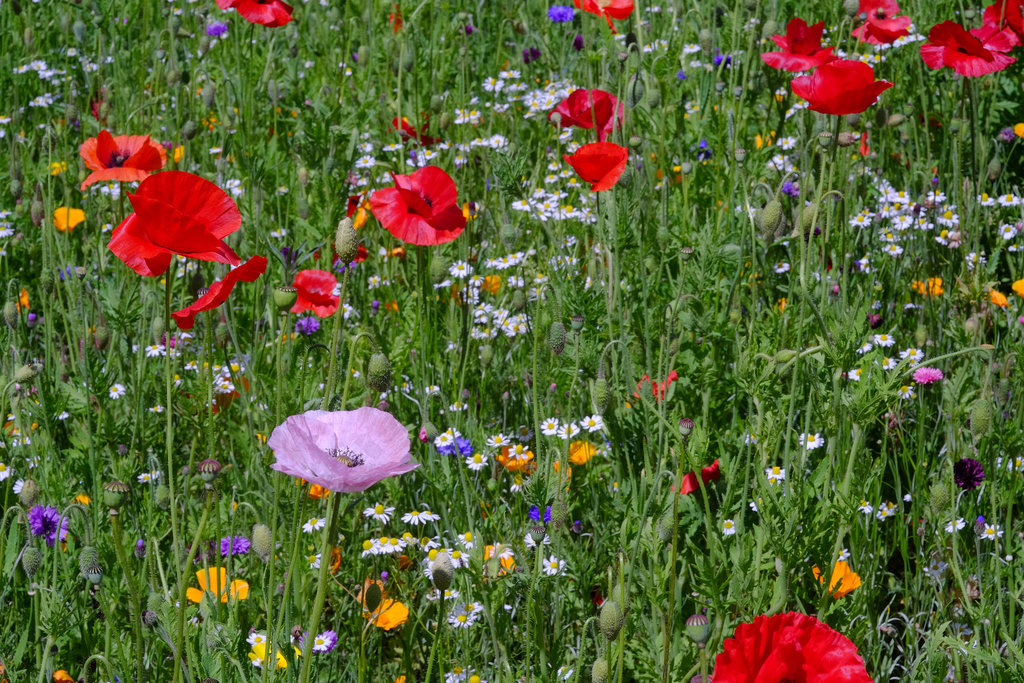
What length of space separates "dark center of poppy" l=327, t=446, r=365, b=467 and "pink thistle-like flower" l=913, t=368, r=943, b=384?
161 cm

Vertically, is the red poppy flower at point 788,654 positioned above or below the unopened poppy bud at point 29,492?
above

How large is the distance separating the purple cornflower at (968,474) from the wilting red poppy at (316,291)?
1458 millimetres

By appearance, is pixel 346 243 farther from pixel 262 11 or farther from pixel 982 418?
pixel 262 11

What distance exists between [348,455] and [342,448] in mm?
13

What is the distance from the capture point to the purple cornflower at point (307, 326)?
9.65 ft

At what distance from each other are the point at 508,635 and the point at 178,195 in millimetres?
1022

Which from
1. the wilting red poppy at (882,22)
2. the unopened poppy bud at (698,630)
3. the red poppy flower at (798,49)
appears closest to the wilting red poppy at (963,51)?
the wilting red poppy at (882,22)

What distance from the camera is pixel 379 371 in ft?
5.24

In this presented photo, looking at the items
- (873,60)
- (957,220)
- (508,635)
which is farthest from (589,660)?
(873,60)

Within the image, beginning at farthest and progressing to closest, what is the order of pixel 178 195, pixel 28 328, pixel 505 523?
1. pixel 28 328
2. pixel 505 523
3. pixel 178 195

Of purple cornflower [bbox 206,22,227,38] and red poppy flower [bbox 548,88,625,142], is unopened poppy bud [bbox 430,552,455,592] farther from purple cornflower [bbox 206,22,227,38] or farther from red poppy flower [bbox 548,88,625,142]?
purple cornflower [bbox 206,22,227,38]

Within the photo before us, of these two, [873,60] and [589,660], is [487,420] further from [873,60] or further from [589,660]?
[873,60]

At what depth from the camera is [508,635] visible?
1.96 m

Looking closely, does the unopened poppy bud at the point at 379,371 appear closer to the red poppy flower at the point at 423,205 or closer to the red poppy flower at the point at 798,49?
the red poppy flower at the point at 423,205
